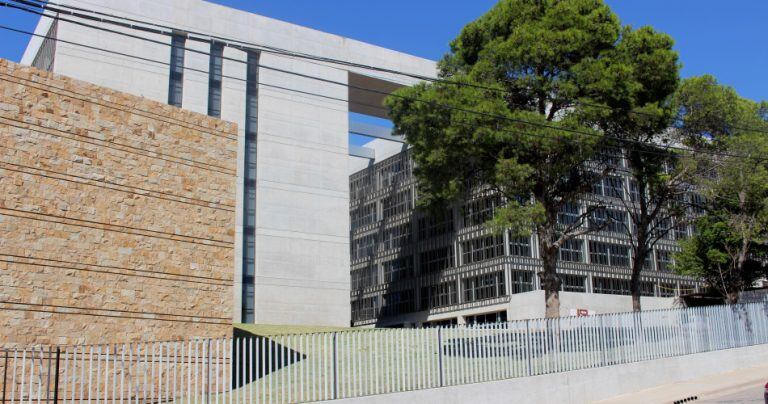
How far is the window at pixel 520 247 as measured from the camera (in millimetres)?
56281

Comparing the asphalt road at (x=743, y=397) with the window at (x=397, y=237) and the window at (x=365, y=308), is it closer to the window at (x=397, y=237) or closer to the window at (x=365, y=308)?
the window at (x=397, y=237)

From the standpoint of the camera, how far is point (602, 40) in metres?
30.4

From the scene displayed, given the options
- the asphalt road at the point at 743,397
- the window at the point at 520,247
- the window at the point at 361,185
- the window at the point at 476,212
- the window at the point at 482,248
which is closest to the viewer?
the asphalt road at the point at 743,397

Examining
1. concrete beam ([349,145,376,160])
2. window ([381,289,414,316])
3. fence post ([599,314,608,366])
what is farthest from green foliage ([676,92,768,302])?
concrete beam ([349,145,376,160])

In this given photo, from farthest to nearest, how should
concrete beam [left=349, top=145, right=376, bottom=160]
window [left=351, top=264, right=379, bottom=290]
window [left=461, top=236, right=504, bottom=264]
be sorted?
1. window [left=351, top=264, right=379, bottom=290]
2. concrete beam [left=349, top=145, right=376, bottom=160]
3. window [left=461, top=236, right=504, bottom=264]

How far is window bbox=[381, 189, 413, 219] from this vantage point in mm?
66812

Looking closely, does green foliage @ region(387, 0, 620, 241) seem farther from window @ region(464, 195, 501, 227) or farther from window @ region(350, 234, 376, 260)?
window @ region(350, 234, 376, 260)

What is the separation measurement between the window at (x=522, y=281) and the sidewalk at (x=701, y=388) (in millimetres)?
30308

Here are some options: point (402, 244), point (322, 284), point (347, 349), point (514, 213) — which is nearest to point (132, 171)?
point (347, 349)

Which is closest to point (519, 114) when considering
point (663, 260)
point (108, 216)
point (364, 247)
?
point (108, 216)

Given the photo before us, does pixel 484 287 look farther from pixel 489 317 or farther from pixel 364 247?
pixel 364 247

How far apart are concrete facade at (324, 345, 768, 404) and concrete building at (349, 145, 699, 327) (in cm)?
2425

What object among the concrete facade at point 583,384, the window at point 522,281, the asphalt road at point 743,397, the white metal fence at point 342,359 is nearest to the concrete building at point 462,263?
the window at point 522,281

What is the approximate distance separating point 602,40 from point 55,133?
19978 millimetres
